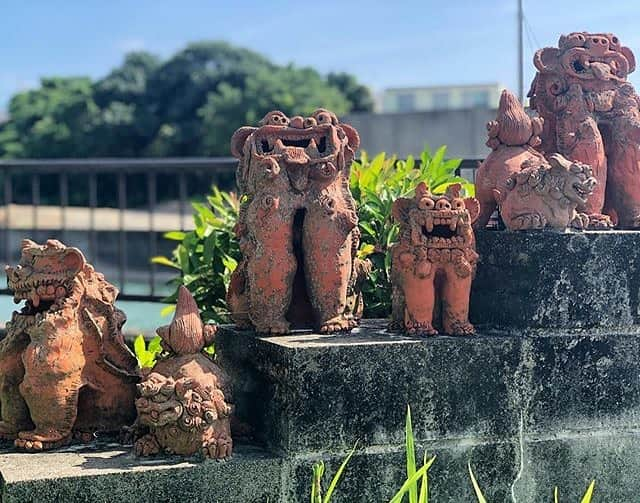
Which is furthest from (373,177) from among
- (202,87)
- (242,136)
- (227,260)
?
(202,87)

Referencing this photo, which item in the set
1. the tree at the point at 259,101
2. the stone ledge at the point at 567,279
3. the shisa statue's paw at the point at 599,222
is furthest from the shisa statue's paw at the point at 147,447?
the tree at the point at 259,101

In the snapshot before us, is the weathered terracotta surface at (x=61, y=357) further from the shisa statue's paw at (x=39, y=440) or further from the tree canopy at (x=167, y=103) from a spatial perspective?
the tree canopy at (x=167, y=103)

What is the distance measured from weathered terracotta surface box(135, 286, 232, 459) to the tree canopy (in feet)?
81.4

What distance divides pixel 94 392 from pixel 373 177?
1.88 metres

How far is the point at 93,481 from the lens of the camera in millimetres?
2521

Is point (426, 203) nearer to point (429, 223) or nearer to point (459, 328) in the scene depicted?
point (429, 223)

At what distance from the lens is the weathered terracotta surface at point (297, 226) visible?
300 centimetres

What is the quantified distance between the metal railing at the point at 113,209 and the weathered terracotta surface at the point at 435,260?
165 cm

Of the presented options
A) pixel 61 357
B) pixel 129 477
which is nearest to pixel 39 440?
pixel 61 357

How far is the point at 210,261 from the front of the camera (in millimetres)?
4281

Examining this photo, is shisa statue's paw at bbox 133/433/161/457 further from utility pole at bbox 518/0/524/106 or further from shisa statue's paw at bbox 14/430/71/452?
utility pole at bbox 518/0/524/106

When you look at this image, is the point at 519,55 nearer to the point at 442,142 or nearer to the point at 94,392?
the point at 94,392

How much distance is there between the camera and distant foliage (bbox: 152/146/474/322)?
3906 mm

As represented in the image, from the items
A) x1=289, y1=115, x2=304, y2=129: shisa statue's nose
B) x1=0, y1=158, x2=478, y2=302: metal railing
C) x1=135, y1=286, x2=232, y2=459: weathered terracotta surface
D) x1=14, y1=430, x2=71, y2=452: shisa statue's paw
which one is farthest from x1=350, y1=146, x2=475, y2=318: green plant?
x1=14, y1=430, x2=71, y2=452: shisa statue's paw
